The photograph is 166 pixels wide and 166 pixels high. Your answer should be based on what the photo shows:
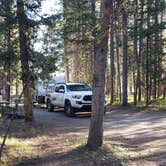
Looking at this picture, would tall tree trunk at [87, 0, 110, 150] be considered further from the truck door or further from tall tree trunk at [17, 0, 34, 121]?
the truck door

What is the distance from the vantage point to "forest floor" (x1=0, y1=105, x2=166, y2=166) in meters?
10.3

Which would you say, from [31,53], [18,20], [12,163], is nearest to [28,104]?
[31,53]

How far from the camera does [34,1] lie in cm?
1794

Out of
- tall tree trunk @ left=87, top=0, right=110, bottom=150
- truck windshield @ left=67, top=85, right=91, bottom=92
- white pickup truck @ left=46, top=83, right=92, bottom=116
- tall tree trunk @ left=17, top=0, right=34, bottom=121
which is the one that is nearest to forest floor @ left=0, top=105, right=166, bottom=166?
tall tree trunk @ left=87, top=0, right=110, bottom=150

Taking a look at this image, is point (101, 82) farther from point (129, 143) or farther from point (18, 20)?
point (18, 20)

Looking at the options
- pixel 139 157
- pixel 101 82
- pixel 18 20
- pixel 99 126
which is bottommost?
pixel 139 157

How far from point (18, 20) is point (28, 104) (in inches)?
143

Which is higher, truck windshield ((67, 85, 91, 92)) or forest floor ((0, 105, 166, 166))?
truck windshield ((67, 85, 91, 92))

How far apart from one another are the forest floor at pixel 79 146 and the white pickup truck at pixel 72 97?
584 centimetres

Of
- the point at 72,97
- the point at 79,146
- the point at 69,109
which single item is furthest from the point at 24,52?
the point at 69,109

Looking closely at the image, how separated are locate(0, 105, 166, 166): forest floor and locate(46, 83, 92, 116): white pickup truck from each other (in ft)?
19.2

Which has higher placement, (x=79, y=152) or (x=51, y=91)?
(x=51, y=91)

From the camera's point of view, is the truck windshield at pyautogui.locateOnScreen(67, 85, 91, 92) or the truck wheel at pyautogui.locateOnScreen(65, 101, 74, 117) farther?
the truck windshield at pyautogui.locateOnScreen(67, 85, 91, 92)

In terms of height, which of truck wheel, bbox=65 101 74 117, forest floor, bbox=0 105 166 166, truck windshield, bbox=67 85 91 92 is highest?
truck windshield, bbox=67 85 91 92
